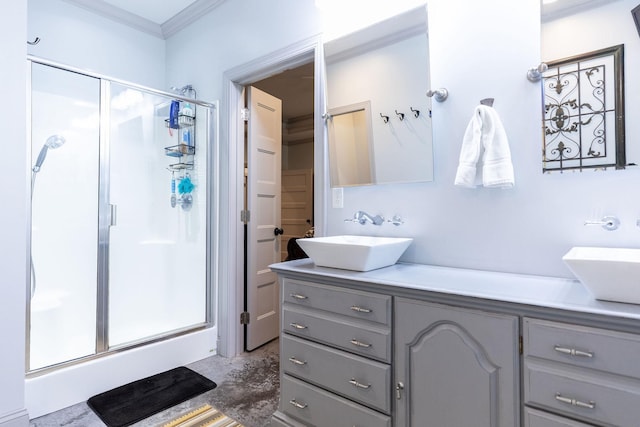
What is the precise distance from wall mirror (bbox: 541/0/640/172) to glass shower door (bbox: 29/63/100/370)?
2.65 m

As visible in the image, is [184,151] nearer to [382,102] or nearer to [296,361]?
[382,102]

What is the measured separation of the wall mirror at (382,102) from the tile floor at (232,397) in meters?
1.36

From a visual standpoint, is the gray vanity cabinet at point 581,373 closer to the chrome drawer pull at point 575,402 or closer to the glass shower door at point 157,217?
the chrome drawer pull at point 575,402

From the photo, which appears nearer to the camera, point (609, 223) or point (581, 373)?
point (581, 373)

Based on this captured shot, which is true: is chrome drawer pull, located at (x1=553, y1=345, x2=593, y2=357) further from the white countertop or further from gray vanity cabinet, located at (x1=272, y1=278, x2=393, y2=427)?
gray vanity cabinet, located at (x1=272, y1=278, x2=393, y2=427)

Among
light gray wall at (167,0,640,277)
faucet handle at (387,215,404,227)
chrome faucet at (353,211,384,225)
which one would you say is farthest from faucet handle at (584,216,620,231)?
chrome faucet at (353,211,384,225)

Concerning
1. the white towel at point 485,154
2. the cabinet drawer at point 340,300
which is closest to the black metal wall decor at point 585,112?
the white towel at point 485,154

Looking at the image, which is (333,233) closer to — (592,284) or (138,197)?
(592,284)

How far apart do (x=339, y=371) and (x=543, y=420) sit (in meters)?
0.72

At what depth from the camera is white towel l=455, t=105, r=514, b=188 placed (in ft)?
4.68

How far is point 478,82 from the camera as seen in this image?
158 cm

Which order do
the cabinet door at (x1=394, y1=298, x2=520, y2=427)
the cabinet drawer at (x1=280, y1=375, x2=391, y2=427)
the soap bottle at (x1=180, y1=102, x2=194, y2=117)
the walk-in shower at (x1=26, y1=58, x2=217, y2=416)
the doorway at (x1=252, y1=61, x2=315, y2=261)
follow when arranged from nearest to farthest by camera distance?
1. the cabinet door at (x1=394, y1=298, x2=520, y2=427)
2. the cabinet drawer at (x1=280, y1=375, x2=391, y2=427)
3. the walk-in shower at (x1=26, y1=58, x2=217, y2=416)
4. the soap bottle at (x1=180, y1=102, x2=194, y2=117)
5. the doorway at (x1=252, y1=61, x2=315, y2=261)

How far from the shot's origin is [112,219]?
92.8 inches

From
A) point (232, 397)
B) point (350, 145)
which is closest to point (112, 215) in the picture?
point (232, 397)
